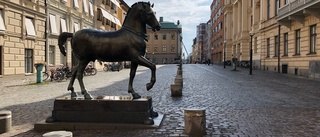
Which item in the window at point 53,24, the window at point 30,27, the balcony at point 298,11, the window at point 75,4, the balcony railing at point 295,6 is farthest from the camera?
the window at point 75,4

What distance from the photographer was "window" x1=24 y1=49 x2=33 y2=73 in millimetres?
23906

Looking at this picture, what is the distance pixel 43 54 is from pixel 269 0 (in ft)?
86.1

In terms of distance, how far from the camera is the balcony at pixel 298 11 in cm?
2219

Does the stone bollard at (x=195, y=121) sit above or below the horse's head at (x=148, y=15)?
below

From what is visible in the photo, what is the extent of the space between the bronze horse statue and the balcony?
17839 mm

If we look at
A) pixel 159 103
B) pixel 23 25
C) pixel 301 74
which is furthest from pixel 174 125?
pixel 301 74

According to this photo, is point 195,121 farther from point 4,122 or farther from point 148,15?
point 4,122

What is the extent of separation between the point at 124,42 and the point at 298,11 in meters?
21.6

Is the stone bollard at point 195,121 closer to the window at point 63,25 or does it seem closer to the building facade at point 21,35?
the building facade at point 21,35

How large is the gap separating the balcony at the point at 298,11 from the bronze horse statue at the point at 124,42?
1784cm

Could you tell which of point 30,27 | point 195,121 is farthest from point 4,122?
point 30,27

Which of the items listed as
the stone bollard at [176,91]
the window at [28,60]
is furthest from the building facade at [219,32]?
the stone bollard at [176,91]

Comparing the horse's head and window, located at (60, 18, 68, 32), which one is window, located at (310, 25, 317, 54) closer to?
the horse's head

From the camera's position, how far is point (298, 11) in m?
24.3
